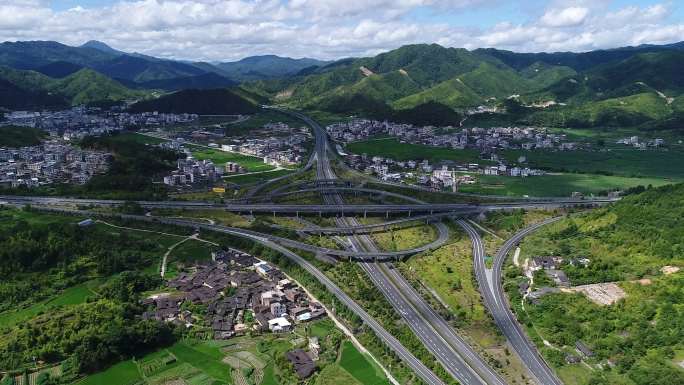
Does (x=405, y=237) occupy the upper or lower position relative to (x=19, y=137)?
lower

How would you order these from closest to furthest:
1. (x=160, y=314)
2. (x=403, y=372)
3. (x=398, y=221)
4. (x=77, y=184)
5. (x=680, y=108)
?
(x=403, y=372), (x=160, y=314), (x=398, y=221), (x=77, y=184), (x=680, y=108)

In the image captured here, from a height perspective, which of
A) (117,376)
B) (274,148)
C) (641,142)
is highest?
(641,142)

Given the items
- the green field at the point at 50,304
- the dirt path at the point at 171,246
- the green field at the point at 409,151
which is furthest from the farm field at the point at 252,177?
the green field at the point at 50,304

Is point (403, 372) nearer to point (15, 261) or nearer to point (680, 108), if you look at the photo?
point (15, 261)

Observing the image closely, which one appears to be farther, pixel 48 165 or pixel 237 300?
pixel 48 165

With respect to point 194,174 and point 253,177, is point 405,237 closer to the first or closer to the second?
point 253,177

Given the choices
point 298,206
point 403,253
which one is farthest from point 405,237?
point 298,206

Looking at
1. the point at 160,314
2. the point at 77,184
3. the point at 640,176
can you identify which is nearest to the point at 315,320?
the point at 160,314

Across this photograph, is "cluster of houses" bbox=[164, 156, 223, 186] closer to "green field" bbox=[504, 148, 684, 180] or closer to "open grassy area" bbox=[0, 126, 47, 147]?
"open grassy area" bbox=[0, 126, 47, 147]
